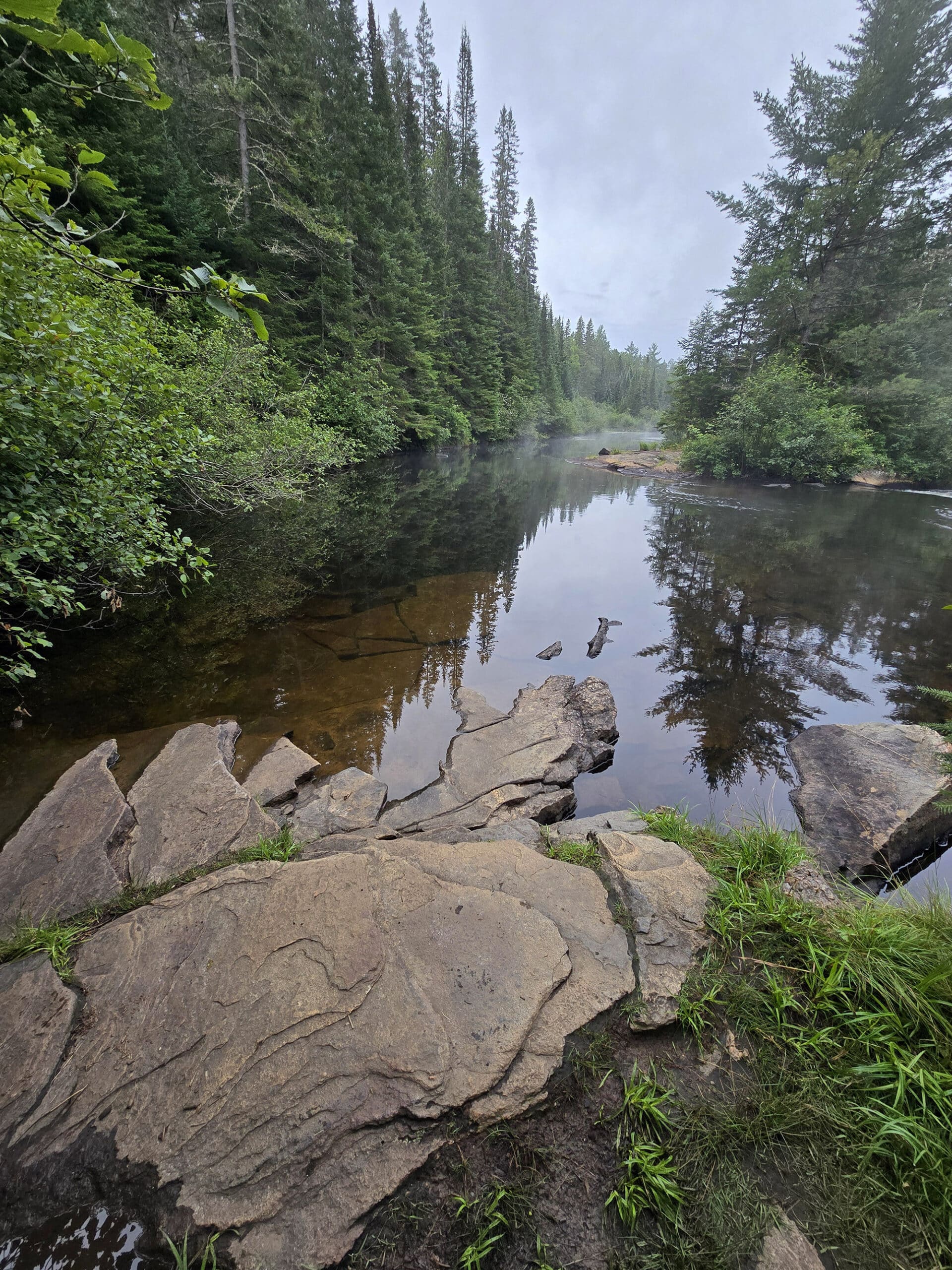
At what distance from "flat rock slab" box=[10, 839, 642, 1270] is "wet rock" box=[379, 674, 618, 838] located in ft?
4.01

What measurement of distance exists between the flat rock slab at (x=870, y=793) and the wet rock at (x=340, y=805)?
332 centimetres

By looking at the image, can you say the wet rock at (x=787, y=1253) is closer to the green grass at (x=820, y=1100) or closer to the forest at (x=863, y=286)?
the green grass at (x=820, y=1100)

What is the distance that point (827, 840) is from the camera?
12.2 feet

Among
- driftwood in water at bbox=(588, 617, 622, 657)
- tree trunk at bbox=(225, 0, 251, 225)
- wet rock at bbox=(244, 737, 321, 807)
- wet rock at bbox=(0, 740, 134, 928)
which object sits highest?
tree trunk at bbox=(225, 0, 251, 225)

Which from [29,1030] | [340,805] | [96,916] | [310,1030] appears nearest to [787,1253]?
[310,1030]

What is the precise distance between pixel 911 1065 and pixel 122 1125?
2.71 metres

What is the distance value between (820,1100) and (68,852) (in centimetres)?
380

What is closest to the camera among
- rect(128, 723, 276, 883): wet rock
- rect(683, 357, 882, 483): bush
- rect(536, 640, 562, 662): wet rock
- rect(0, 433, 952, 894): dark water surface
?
rect(128, 723, 276, 883): wet rock

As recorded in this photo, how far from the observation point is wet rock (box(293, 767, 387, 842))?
3600mm

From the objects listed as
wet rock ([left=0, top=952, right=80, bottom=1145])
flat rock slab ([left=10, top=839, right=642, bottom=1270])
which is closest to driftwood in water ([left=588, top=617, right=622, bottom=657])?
flat rock slab ([left=10, top=839, right=642, bottom=1270])

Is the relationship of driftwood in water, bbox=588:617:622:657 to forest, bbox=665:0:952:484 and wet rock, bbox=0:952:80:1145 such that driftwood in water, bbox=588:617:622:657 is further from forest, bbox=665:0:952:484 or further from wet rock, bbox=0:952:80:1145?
forest, bbox=665:0:952:484

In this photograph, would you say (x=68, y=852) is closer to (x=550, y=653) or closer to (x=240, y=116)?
(x=550, y=653)

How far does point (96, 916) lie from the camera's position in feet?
8.04

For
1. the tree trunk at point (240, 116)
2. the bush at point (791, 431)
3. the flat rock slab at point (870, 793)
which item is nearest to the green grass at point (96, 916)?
the flat rock slab at point (870, 793)
